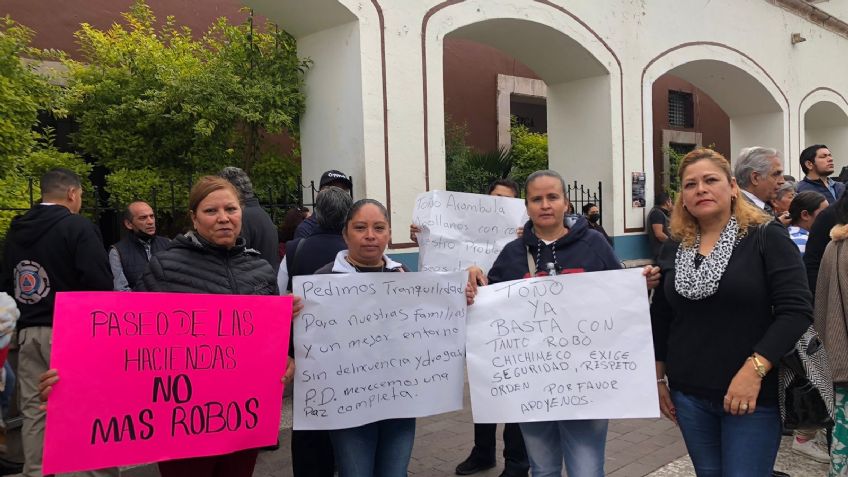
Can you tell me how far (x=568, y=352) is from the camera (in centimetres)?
274

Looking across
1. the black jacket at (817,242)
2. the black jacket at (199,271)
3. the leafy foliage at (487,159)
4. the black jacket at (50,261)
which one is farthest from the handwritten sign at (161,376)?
the leafy foliage at (487,159)

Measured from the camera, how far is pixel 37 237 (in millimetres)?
3861

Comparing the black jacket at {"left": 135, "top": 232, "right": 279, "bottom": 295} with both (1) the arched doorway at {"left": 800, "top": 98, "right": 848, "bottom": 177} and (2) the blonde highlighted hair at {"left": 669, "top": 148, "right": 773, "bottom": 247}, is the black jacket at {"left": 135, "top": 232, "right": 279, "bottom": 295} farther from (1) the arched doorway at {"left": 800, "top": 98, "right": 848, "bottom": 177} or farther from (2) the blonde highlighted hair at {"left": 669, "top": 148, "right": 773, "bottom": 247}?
(1) the arched doorway at {"left": 800, "top": 98, "right": 848, "bottom": 177}

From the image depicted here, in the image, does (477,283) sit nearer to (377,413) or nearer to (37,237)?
(377,413)

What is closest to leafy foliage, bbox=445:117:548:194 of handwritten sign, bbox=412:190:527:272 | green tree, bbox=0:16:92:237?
handwritten sign, bbox=412:190:527:272

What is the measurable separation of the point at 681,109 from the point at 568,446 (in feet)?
54.3

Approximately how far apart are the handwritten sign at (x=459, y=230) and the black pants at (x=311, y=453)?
5.15 ft

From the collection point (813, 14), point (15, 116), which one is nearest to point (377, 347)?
point (15, 116)

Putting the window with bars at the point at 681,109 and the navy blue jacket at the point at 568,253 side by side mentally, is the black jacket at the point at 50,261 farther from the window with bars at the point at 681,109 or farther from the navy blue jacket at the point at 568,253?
the window with bars at the point at 681,109

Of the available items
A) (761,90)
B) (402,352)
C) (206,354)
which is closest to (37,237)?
(206,354)

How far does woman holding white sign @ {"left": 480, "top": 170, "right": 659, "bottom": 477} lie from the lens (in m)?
2.74

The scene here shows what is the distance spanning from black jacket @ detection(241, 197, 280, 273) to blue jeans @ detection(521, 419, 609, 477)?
2456mm

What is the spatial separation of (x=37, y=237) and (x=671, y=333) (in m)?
3.55

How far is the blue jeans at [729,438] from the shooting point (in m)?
2.30
